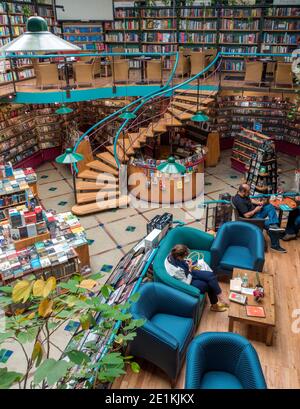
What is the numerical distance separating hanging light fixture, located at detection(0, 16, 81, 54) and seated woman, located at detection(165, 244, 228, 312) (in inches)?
105

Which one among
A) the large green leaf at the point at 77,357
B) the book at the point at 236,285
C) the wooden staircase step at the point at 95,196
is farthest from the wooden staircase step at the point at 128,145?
the large green leaf at the point at 77,357

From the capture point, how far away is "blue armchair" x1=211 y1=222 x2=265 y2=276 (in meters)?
4.75

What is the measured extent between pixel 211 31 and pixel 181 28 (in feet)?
3.20

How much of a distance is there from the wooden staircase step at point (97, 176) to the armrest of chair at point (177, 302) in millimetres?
5072

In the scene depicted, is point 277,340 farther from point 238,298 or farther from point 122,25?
point 122,25

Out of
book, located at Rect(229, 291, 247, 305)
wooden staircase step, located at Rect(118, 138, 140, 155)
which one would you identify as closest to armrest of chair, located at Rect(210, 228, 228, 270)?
book, located at Rect(229, 291, 247, 305)

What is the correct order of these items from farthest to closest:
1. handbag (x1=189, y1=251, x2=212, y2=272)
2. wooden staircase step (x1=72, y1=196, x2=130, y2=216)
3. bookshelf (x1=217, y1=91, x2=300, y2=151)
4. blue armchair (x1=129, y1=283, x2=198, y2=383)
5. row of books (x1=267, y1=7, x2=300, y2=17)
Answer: bookshelf (x1=217, y1=91, x2=300, y2=151) → row of books (x1=267, y1=7, x2=300, y2=17) → wooden staircase step (x1=72, y1=196, x2=130, y2=216) → handbag (x1=189, y1=251, x2=212, y2=272) → blue armchair (x1=129, y1=283, x2=198, y2=383)

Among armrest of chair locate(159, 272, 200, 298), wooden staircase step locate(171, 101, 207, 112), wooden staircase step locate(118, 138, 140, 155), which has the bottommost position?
armrest of chair locate(159, 272, 200, 298)

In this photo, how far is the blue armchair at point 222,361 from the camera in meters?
3.07

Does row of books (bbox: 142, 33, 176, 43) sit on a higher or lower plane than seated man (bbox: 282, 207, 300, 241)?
higher

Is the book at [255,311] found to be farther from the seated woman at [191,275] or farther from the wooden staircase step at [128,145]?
the wooden staircase step at [128,145]

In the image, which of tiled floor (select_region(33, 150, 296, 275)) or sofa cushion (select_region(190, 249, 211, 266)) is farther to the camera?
tiled floor (select_region(33, 150, 296, 275))

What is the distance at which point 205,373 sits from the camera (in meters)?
3.29

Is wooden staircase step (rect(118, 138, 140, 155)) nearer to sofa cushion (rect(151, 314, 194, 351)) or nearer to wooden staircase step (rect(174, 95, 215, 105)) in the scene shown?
wooden staircase step (rect(174, 95, 215, 105))
